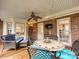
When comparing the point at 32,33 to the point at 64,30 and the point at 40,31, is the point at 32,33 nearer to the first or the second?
the point at 40,31

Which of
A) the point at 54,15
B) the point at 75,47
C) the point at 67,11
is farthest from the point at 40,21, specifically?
the point at 75,47

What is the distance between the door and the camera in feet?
15.6

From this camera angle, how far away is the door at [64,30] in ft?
15.6

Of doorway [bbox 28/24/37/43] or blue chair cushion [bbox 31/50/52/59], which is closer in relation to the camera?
blue chair cushion [bbox 31/50/52/59]

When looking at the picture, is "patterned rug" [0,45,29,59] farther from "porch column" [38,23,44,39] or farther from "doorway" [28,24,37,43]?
"doorway" [28,24,37,43]

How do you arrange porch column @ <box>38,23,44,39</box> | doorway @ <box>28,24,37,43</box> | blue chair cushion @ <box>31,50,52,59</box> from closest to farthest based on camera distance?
1. blue chair cushion @ <box>31,50,52,59</box>
2. porch column @ <box>38,23,44,39</box>
3. doorway @ <box>28,24,37,43</box>

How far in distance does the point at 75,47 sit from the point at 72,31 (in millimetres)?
1878

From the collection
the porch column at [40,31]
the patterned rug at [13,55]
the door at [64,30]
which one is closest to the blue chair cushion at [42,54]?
the patterned rug at [13,55]

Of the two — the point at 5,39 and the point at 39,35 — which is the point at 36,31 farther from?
the point at 5,39

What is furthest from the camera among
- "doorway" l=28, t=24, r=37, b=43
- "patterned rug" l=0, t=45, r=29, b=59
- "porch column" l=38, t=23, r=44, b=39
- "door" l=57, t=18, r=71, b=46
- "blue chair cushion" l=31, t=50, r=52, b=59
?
"doorway" l=28, t=24, r=37, b=43

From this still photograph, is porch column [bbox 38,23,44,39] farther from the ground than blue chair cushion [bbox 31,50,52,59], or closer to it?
farther from the ground

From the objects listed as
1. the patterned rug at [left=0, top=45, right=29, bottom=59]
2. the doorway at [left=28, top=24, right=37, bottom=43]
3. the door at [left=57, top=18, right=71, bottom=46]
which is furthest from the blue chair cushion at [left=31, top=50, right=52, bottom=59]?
the doorway at [left=28, top=24, right=37, bottom=43]

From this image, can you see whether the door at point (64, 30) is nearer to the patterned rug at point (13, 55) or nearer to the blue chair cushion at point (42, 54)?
the patterned rug at point (13, 55)

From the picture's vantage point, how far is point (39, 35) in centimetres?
755
